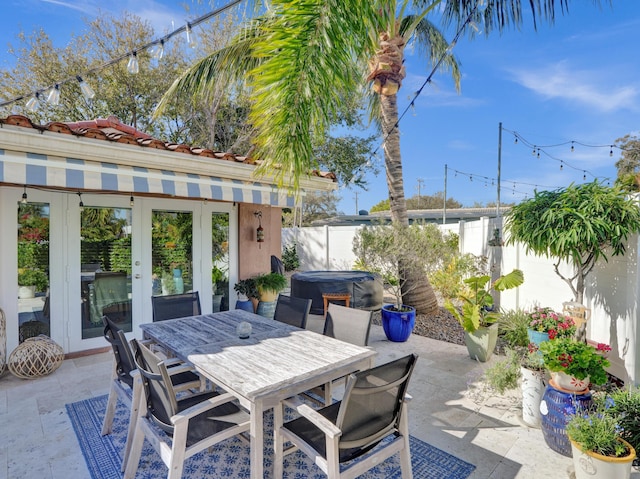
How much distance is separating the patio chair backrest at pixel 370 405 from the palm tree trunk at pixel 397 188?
7417 millimetres

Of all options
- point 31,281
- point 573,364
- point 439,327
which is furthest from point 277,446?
point 439,327

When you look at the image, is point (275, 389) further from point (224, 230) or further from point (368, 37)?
point (224, 230)

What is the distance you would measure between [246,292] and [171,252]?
2376 millimetres

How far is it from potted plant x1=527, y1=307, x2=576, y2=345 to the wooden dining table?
3.83 meters

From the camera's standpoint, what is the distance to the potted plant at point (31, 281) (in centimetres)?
714

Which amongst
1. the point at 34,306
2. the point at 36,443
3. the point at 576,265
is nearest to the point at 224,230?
the point at 34,306

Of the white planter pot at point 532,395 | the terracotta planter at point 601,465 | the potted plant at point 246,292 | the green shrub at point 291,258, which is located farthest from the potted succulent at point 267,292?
the green shrub at point 291,258

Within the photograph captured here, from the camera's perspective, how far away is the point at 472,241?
1384 cm

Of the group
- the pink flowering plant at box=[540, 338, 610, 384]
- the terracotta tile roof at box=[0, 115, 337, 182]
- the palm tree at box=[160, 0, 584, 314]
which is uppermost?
the palm tree at box=[160, 0, 584, 314]

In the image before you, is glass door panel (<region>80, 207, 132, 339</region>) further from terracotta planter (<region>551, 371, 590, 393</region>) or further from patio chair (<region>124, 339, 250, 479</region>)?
terracotta planter (<region>551, 371, 590, 393</region>)

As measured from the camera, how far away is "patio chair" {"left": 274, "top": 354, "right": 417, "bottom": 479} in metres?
2.94

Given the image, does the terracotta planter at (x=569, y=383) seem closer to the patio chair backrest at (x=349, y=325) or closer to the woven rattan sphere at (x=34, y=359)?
the patio chair backrest at (x=349, y=325)

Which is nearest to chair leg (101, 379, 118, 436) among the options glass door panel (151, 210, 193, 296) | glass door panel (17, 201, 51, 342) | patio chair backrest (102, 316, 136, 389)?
patio chair backrest (102, 316, 136, 389)

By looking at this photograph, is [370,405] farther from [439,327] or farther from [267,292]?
[439,327]
